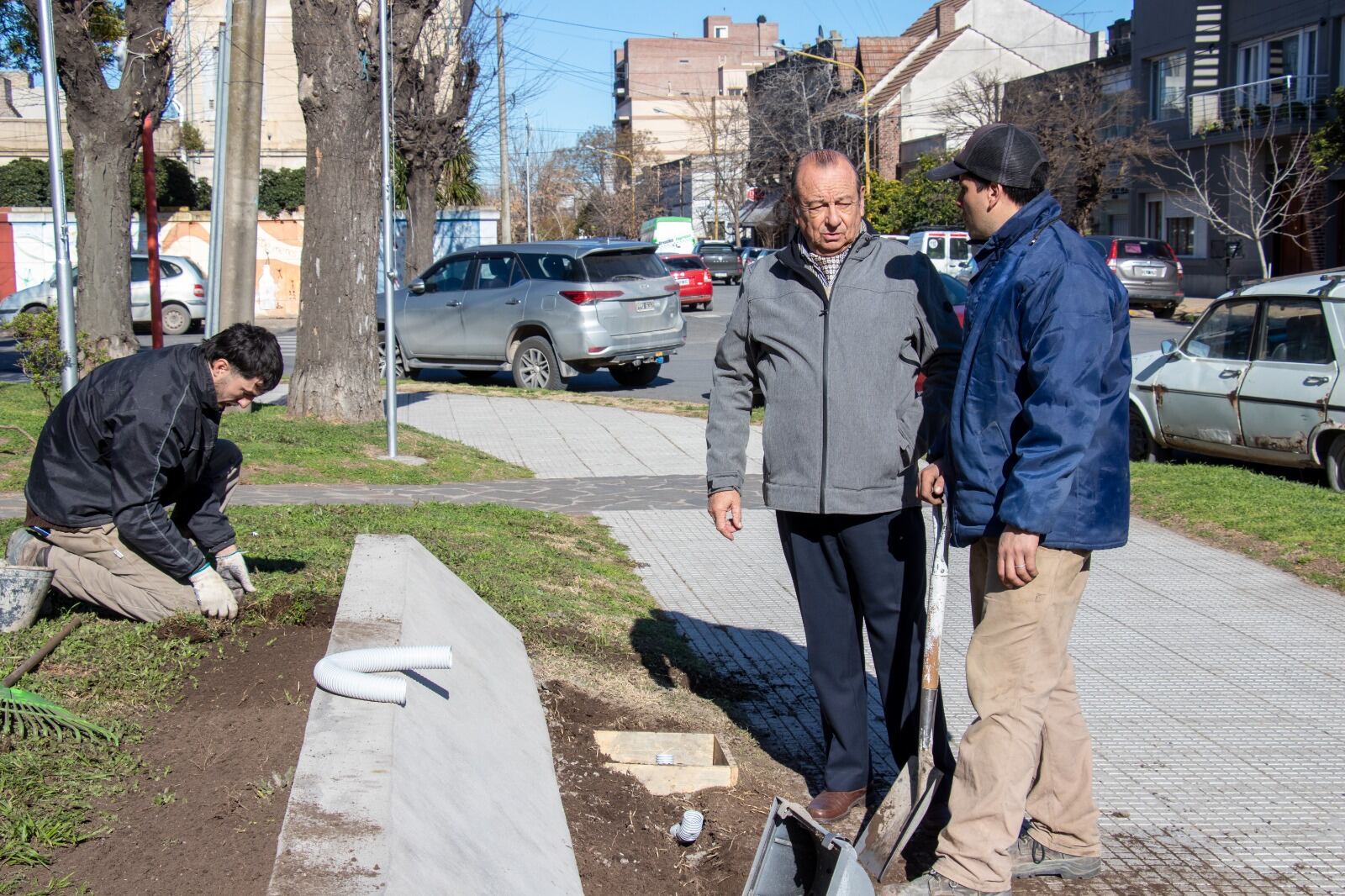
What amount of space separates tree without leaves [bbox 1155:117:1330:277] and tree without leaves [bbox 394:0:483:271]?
1683 centimetres

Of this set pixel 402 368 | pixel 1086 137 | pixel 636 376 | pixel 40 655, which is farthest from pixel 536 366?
pixel 1086 137

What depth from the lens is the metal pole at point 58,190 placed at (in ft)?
26.6

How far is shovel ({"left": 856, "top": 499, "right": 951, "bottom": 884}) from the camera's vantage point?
3586mm

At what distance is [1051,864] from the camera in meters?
3.63

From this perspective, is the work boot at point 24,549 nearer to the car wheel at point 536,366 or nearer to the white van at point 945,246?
the car wheel at point 536,366

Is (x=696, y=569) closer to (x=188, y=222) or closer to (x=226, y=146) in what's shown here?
(x=226, y=146)

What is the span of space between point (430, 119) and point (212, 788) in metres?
27.9

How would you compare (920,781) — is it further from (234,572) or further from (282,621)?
(234,572)

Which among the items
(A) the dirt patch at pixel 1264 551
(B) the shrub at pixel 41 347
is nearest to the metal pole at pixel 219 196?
(B) the shrub at pixel 41 347

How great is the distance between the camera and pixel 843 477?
3.79 meters

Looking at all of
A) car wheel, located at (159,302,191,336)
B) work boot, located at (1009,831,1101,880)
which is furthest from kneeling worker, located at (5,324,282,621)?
car wheel, located at (159,302,191,336)

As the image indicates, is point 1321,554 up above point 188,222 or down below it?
below

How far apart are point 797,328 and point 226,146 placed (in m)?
10.6

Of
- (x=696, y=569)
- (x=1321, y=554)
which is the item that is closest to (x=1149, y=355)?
(x=1321, y=554)
